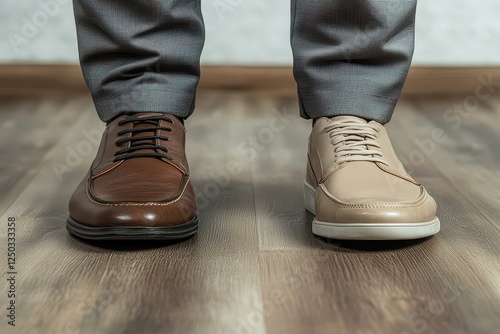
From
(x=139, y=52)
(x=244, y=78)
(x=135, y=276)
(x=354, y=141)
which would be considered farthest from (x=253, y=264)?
(x=244, y=78)

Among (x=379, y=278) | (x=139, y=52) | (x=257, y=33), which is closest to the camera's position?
(x=379, y=278)

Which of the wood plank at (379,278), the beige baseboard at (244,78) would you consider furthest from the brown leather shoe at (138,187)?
the beige baseboard at (244,78)

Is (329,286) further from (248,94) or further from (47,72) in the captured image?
(47,72)

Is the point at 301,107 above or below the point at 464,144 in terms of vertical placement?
above

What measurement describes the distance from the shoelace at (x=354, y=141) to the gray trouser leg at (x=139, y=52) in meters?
0.22

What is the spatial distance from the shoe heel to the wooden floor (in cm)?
2

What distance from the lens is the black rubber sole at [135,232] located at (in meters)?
0.84

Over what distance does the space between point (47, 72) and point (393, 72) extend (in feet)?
4.80

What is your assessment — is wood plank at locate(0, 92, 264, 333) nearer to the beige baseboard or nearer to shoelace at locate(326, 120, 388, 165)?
shoelace at locate(326, 120, 388, 165)

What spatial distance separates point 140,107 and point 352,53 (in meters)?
0.30

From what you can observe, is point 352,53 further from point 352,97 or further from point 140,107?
point 140,107

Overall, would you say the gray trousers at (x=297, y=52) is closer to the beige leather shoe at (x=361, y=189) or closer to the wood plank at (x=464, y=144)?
the beige leather shoe at (x=361, y=189)

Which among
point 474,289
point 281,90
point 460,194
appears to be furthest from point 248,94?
point 474,289

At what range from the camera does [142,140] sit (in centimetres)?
96
